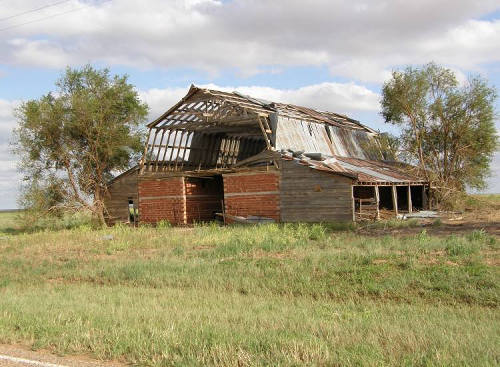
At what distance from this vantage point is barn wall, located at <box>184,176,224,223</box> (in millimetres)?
33812

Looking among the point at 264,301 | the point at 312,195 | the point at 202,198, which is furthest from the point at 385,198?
the point at 264,301

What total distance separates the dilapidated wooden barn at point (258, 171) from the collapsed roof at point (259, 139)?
0.07m

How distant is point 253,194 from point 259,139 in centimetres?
1063

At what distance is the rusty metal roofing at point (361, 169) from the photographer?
2759 cm

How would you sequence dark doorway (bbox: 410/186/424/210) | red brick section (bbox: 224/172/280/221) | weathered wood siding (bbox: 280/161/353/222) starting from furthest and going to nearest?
dark doorway (bbox: 410/186/424/210) < red brick section (bbox: 224/172/280/221) < weathered wood siding (bbox: 280/161/353/222)

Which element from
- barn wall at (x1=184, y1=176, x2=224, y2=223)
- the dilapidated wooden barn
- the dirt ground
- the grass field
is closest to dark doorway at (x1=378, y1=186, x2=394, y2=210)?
the dilapidated wooden barn

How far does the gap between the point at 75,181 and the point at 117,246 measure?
1745 cm

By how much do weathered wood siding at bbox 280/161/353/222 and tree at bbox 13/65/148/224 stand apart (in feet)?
47.9

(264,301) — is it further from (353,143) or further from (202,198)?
(353,143)

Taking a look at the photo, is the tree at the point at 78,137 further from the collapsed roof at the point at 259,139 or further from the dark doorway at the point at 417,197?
the dark doorway at the point at 417,197

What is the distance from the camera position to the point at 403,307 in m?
10.6

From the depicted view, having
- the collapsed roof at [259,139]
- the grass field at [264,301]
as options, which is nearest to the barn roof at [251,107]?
the collapsed roof at [259,139]

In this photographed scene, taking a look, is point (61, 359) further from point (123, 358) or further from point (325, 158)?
point (325, 158)

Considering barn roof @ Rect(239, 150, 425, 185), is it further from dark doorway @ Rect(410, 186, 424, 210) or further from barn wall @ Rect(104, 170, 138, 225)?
barn wall @ Rect(104, 170, 138, 225)
